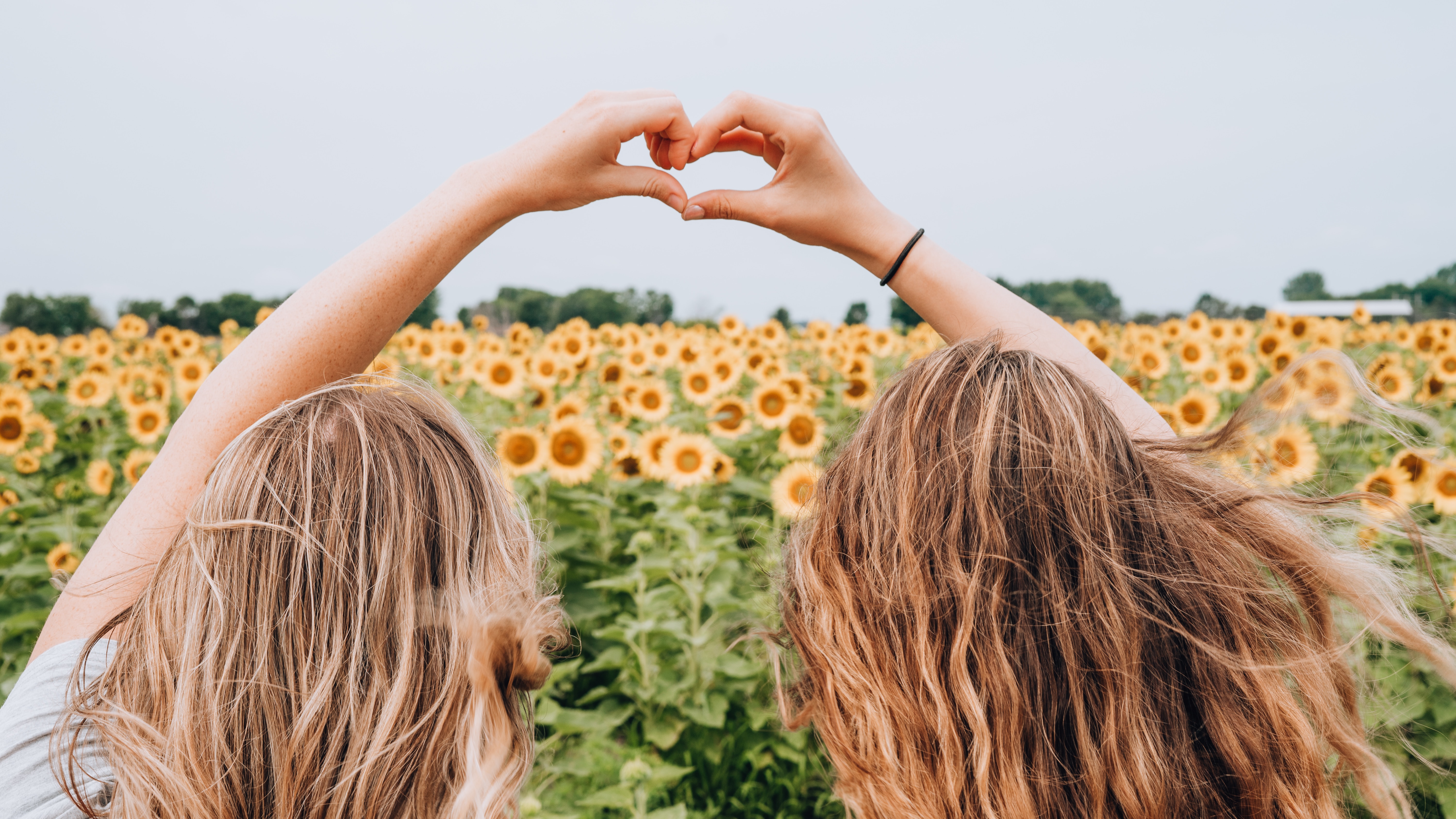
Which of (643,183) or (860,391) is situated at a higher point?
(643,183)

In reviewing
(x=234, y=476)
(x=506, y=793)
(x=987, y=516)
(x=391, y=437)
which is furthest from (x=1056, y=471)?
(x=234, y=476)

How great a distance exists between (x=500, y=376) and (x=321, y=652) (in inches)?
200

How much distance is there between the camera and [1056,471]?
43.5 inches

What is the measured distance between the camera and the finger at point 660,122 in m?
1.45

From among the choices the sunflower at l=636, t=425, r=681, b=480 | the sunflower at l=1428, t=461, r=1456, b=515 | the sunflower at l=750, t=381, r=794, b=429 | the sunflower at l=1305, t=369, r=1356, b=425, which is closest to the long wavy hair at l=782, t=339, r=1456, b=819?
the sunflower at l=1305, t=369, r=1356, b=425

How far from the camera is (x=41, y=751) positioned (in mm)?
1030

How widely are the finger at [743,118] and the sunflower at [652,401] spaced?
13.0 feet

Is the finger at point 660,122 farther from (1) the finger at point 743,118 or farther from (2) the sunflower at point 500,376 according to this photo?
Answer: (2) the sunflower at point 500,376

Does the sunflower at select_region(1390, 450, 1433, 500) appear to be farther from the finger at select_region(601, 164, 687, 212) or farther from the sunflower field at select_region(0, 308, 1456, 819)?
the finger at select_region(601, 164, 687, 212)

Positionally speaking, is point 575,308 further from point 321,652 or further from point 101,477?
point 321,652

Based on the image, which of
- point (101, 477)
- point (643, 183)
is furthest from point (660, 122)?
point (101, 477)

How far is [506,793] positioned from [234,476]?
0.64 meters

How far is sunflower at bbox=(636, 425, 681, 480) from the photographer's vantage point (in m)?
4.45

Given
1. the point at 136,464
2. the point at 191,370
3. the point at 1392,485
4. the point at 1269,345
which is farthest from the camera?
the point at 191,370
